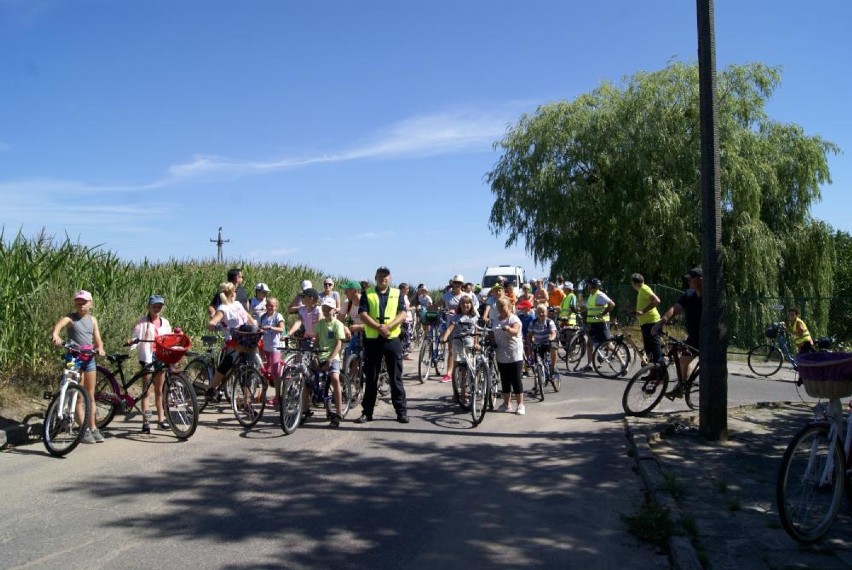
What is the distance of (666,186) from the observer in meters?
26.3

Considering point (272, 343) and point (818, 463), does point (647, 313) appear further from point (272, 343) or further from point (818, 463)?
point (818, 463)

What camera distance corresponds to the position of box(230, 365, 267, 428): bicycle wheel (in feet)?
29.2

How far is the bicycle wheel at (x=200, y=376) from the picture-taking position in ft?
31.5

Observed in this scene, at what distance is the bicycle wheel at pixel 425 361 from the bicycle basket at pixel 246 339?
5145mm

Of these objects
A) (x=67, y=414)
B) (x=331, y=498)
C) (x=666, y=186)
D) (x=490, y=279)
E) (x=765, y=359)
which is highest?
(x=666, y=186)

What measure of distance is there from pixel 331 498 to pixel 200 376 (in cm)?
540

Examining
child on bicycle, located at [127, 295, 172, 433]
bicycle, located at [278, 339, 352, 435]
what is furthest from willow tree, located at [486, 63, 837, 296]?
child on bicycle, located at [127, 295, 172, 433]

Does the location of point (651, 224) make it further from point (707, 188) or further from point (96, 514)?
point (96, 514)

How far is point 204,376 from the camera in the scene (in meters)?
10.9

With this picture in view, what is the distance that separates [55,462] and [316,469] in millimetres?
2715

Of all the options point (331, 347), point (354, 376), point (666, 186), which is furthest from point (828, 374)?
point (666, 186)

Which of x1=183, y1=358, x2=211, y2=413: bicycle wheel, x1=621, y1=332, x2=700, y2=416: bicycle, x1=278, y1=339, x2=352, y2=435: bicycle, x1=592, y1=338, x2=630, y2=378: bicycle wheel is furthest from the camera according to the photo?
x1=592, y1=338, x2=630, y2=378: bicycle wheel

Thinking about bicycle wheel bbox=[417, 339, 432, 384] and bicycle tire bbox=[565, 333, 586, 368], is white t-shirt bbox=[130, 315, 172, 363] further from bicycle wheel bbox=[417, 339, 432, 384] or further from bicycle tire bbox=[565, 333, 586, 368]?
bicycle tire bbox=[565, 333, 586, 368]

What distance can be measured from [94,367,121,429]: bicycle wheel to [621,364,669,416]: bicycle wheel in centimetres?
655
